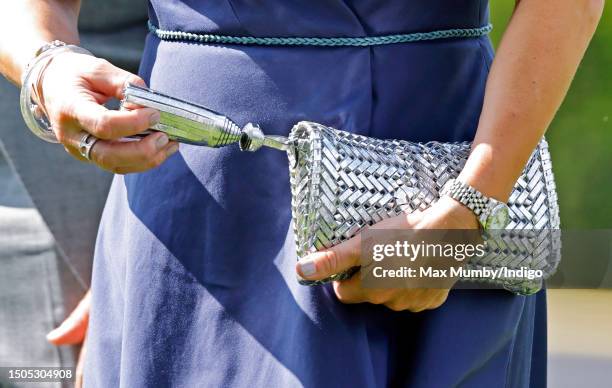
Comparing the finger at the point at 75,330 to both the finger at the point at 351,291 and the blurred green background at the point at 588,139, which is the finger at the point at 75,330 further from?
the blurred green background at the point at 588,139

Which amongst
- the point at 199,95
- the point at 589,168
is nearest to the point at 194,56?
the point at 199,95

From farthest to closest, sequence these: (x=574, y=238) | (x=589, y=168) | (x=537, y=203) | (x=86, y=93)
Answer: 1. (x=589, y=168)
2. (x=574, y=238)
3. (x=537, y=203)
4. (x=86, y=93)

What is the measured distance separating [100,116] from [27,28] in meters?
0.33

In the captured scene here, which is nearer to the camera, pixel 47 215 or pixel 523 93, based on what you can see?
pixel 523 93

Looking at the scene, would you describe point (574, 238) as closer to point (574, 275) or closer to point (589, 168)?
point (574, 275)

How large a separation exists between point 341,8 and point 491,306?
46cm

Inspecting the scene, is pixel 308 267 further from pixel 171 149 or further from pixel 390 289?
pixel 171 149

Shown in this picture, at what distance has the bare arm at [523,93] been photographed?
142 centimetres

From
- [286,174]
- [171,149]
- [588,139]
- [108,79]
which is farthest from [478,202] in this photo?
[588,139]

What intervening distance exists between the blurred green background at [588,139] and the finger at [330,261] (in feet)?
10.6

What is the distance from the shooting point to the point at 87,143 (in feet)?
4.56

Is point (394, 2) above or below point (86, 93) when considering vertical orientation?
above


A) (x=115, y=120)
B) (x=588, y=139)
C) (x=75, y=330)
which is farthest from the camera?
(x=588, y=139)

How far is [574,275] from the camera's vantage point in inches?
143
